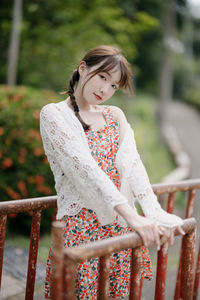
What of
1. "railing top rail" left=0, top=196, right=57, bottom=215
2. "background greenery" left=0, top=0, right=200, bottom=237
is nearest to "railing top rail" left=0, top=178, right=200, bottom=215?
"railing top rail" left=0, top=196, right=57, bottom=215

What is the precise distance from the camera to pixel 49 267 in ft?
5.91

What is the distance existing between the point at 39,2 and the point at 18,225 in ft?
18.2

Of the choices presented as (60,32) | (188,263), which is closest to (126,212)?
(188,263)

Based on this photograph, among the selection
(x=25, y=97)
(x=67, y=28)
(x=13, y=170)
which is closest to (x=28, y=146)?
(x=13, y=170)

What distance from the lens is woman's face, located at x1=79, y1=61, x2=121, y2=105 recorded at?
5.88ft

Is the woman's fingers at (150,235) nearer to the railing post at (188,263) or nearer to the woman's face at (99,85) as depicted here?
the railing post at (188,263)

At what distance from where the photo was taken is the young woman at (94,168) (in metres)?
1.63

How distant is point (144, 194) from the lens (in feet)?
5.67

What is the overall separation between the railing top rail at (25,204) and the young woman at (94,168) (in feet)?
0.38

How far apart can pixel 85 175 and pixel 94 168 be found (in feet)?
0.17

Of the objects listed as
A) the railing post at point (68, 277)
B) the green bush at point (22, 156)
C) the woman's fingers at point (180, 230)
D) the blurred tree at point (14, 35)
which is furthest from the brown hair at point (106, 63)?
the blurred tree at point (14, 35)

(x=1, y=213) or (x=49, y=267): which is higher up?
(x=1, y=213)

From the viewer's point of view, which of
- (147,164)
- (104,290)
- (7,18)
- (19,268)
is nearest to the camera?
(104,290)

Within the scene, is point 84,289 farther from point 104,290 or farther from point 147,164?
point 147,164
